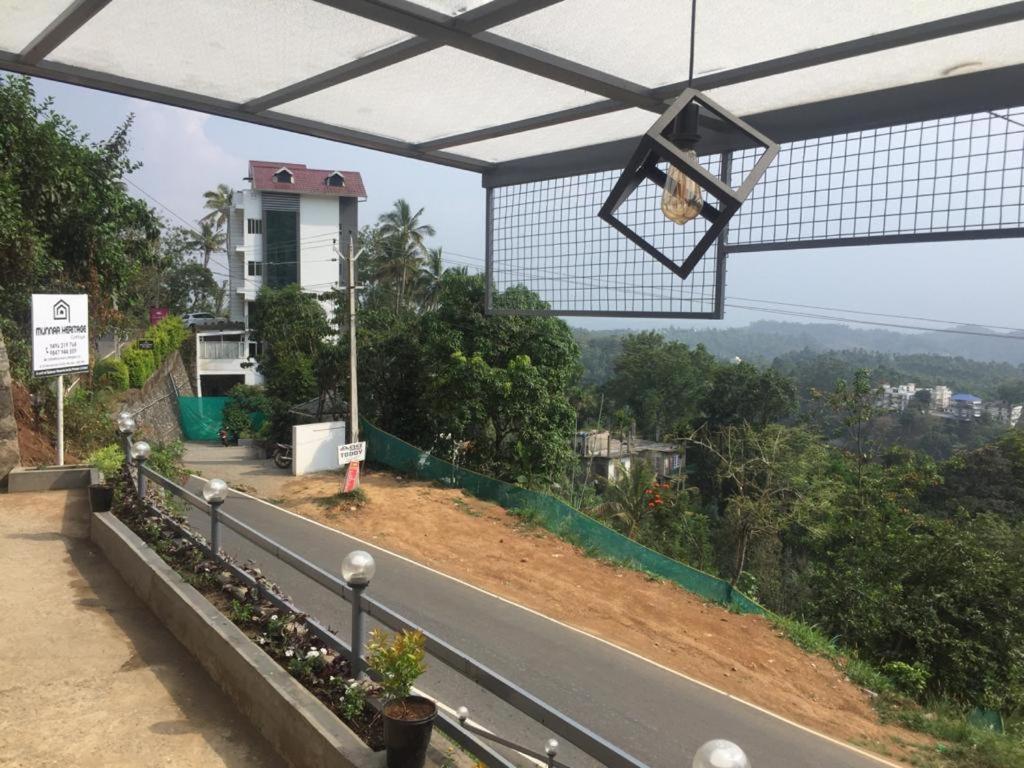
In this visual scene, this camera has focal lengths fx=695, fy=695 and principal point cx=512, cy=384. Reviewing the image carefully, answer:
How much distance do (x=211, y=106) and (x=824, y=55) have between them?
2.81 m

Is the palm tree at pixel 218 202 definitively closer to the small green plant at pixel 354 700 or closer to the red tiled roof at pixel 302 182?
the red tiled roof at pixel 302 182

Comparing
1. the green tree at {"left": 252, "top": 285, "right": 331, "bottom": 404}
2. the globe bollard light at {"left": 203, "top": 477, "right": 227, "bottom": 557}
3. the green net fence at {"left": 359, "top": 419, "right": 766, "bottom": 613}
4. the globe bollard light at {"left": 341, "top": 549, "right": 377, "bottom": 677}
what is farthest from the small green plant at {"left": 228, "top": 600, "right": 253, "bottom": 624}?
the green tree at {"left": 252, "top": 285, "right": 331, "bottom": 404}

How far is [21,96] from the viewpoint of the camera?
12.3m

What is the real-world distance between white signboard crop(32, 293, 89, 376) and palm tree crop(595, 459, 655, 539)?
14.8 meters

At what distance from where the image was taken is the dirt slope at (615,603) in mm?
8914

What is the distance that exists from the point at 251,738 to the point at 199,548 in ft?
6.42

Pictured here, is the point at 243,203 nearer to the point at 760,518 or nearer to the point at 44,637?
the point at 760,518

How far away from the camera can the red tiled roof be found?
45.2 meters

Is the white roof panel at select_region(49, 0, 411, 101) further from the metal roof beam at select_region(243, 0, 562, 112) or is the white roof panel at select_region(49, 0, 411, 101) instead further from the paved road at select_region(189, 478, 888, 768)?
the paved road at select_region(189, 478, 888, 768)

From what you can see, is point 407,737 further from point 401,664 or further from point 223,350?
point 223,350

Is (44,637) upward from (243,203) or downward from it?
downward

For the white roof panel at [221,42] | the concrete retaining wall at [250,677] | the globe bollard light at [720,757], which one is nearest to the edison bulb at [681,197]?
the white roof panel at [221,42]

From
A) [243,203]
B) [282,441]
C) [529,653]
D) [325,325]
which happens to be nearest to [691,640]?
[529,653]

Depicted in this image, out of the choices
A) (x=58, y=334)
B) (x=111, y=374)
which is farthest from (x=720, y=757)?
(x=111, y=374)
